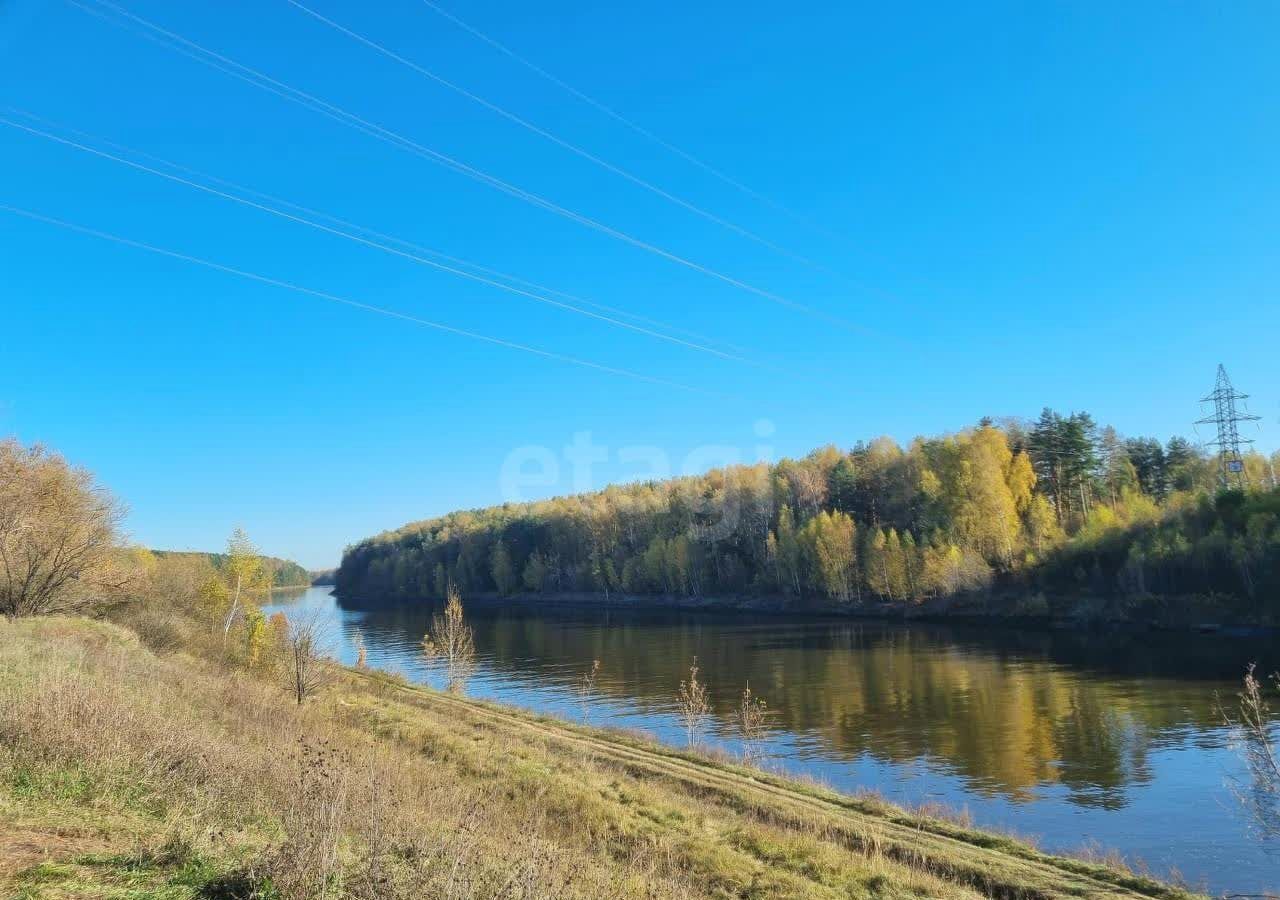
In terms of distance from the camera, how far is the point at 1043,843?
Result: 20.7 m

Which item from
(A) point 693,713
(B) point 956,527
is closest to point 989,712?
(A) point 693,713

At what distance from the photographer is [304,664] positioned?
32.2 meters

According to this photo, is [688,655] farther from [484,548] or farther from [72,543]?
[484,548]

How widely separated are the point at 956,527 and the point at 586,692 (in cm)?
6176

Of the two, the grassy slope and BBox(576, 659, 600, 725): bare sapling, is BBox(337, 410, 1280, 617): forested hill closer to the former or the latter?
BBox(576, 659, 600, 725): bare sapling

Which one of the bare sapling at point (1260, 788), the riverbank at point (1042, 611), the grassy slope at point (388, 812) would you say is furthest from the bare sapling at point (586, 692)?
the riverbank at point (1042, 611)

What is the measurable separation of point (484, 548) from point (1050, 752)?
16013 centimetres

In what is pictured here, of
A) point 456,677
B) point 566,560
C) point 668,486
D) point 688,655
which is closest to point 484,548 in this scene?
point 566,560

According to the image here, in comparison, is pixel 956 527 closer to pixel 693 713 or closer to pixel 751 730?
pixel 751 730

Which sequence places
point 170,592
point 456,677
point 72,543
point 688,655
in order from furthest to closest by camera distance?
1. point 688,655
2. point 170,592
3. point 456,677
4. point 72,543

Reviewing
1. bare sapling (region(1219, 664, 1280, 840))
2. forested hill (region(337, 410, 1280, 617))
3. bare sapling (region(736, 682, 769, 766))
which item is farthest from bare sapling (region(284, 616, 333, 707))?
forested hill (region(337, 410, 1280, 617))

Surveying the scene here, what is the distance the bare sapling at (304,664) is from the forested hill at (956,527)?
2690 inches

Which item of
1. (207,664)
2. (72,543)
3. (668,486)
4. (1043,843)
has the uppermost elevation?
(668,486)

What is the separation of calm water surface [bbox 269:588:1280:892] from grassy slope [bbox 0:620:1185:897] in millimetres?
5989
